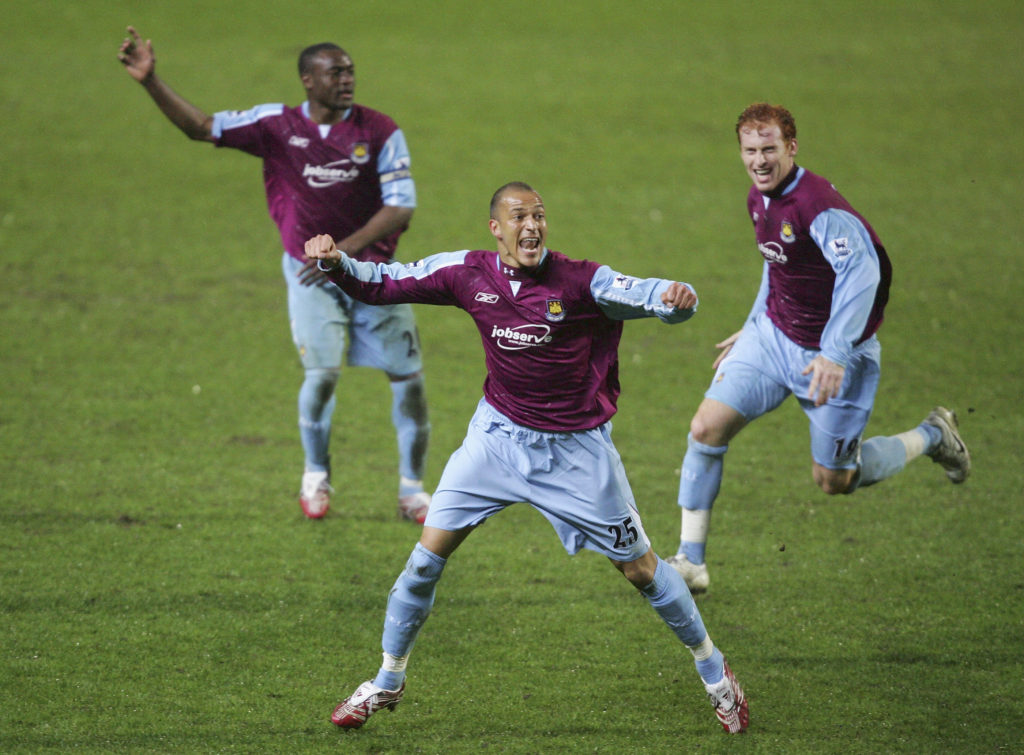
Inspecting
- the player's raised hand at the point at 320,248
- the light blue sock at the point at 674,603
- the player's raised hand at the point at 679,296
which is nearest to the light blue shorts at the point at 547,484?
the light blue sock at the point at 674,603

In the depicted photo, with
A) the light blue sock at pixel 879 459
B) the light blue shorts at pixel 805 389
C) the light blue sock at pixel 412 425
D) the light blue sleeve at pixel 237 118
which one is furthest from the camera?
the light blue sock at pixel 412 425

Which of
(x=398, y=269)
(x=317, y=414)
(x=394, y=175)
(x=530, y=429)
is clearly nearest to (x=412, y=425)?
(x=317, y=414)

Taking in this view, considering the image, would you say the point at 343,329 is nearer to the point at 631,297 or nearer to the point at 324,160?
the point at 324,160

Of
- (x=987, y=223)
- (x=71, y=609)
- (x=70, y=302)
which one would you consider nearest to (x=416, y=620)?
(x=71, y=609)

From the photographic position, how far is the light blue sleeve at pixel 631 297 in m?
4.10

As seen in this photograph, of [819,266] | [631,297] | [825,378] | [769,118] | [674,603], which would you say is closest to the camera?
[631,297]

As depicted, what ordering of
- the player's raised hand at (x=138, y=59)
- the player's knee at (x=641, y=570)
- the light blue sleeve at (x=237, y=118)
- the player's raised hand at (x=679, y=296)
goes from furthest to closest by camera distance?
the light blue sleeve at (x=237, y=118) → the player's raised hand at (x=138, y=59) → the player's knee at (x=641, y=570) → the player's raised hand at (x=679, y=296)

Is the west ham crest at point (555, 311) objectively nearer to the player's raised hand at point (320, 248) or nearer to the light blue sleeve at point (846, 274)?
the player's raised hand at point (320, 248)

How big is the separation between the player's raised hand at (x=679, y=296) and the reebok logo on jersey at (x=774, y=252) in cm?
144

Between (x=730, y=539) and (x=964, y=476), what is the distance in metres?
1.32

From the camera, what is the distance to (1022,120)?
13836 mm

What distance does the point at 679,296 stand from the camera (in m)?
4.04

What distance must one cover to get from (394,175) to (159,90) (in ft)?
4.30

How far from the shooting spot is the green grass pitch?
16.0ft
